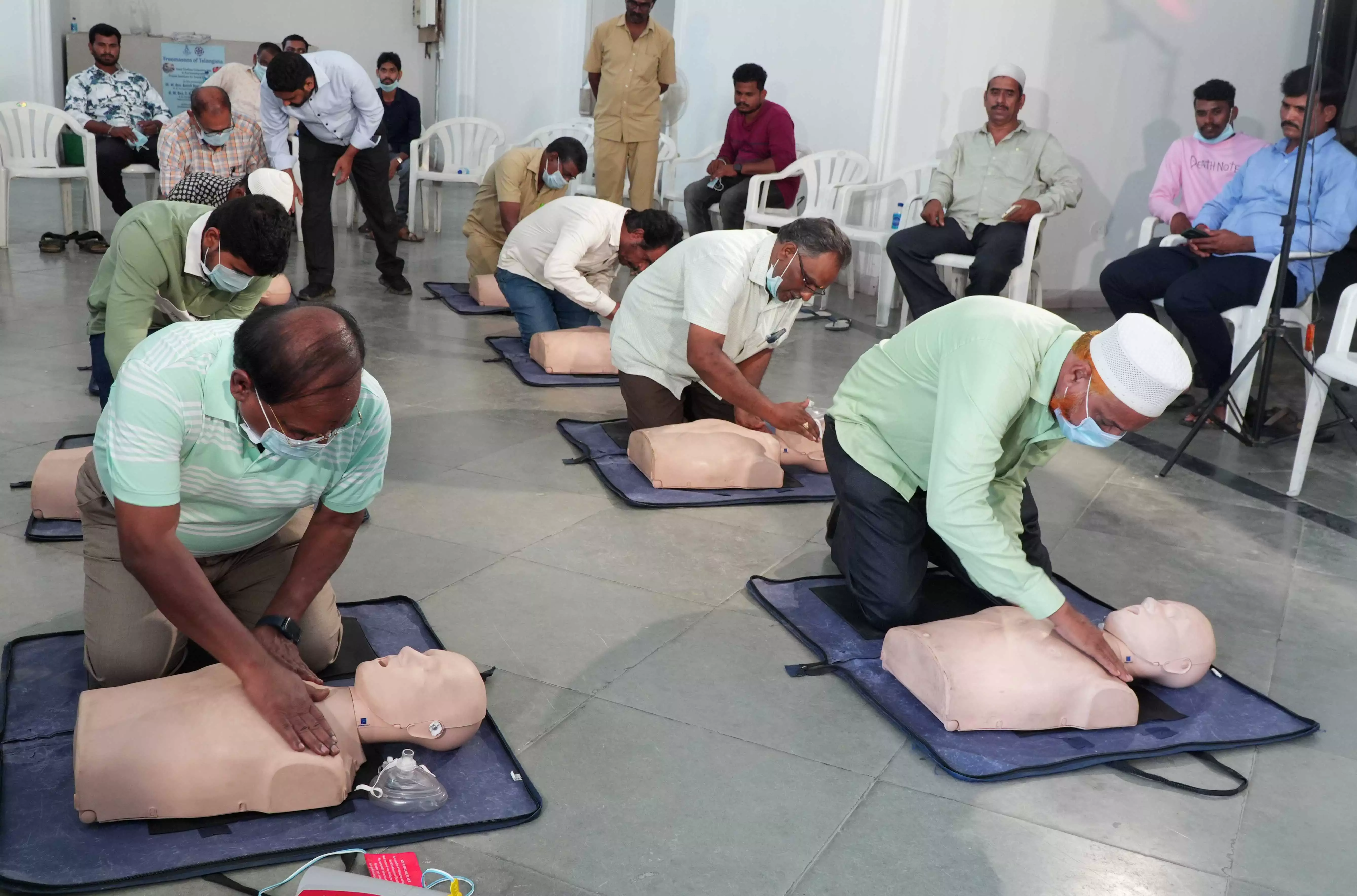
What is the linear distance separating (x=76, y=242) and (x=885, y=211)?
5.05 m

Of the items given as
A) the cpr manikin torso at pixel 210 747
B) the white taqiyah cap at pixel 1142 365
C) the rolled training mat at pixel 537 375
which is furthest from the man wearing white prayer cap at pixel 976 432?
the rolled training mat at pixel 537 375

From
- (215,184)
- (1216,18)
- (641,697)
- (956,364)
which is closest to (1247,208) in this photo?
(1216,18)

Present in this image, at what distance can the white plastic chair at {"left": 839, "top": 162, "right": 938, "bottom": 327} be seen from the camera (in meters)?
6.73

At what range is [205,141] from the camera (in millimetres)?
6203

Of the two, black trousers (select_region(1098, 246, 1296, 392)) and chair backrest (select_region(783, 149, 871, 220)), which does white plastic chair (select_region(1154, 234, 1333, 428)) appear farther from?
chair backrest (select_region(783, 149, 871, 220))

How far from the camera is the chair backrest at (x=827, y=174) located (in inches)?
281

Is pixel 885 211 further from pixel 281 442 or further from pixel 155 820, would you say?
pixel 155 820

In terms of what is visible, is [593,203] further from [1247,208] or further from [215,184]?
[1247,208]

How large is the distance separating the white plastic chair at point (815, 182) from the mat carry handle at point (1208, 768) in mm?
4981

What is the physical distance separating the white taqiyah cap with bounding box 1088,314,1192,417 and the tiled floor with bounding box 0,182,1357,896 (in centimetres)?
78

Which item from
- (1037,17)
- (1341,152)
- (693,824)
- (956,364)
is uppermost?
(1037,17)

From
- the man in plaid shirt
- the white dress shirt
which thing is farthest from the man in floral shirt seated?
the white dress shirt

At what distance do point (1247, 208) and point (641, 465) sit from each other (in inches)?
124

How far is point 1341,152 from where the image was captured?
16.2 ft
